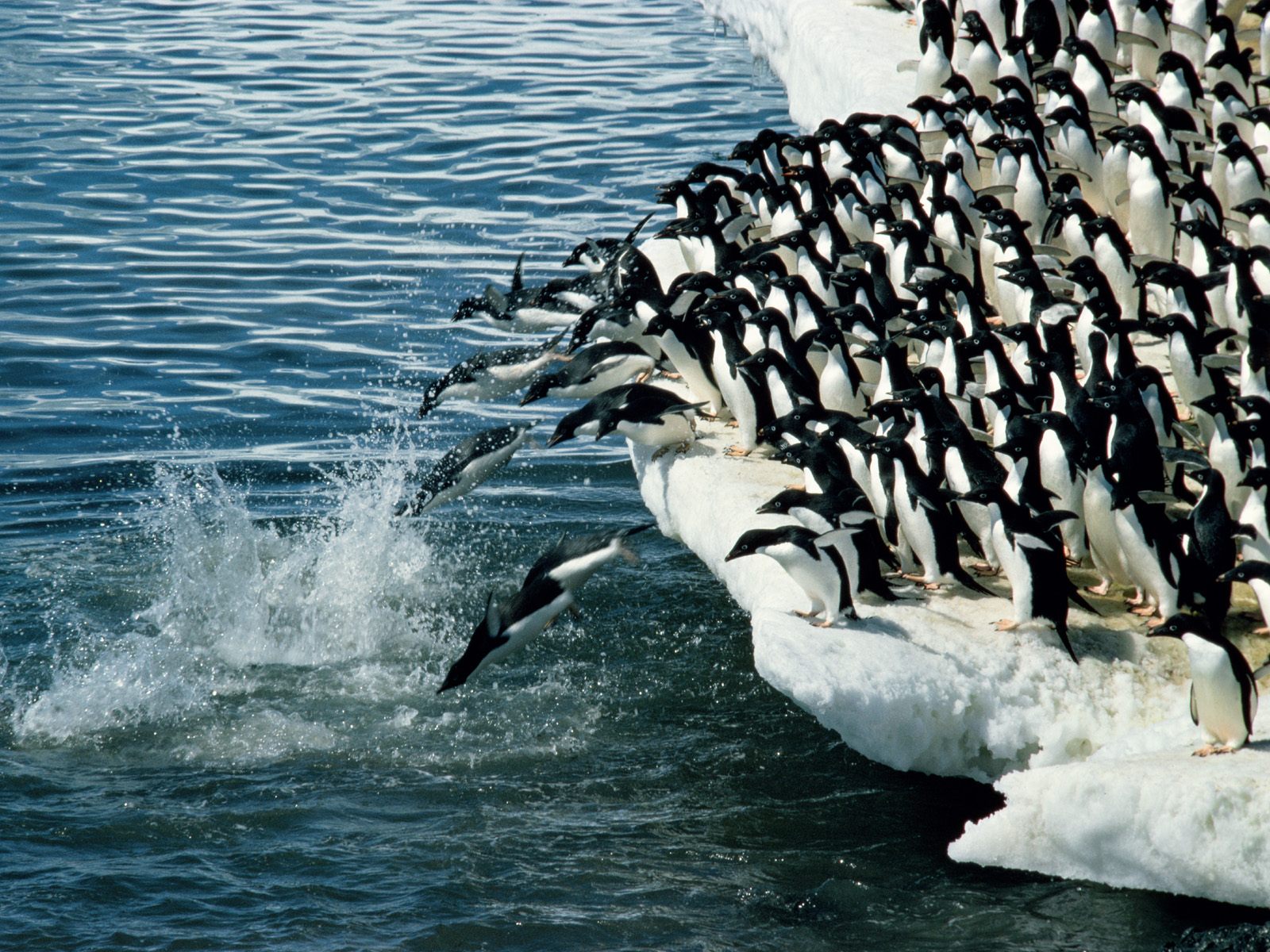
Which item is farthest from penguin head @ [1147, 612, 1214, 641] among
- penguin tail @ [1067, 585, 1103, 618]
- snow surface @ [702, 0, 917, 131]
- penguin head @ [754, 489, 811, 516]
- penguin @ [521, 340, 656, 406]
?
snow surface @ [702, 0, 917, 131]

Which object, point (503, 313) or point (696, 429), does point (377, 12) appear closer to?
point (503, 313)

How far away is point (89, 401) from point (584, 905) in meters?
6.87

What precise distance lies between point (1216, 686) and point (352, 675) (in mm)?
3704

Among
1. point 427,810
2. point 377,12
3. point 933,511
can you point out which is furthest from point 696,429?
point 377,12

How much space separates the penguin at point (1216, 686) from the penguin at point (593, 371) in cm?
389

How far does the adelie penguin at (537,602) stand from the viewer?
241 inches

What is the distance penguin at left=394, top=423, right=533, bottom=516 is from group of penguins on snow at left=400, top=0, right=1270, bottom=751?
19 mm

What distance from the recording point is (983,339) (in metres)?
7.03

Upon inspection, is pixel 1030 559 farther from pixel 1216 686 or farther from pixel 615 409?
pixel 615 409

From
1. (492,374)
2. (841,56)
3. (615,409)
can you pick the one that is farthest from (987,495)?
(841,56)

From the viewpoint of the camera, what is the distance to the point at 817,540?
19.8 ft

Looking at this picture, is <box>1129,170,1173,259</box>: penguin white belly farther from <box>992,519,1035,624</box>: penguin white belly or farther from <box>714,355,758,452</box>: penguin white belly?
<box>992,519,1035,624</box>: penguin white belly

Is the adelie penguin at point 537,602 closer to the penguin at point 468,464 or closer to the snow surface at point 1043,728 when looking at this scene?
the snow surface at point 1043,728

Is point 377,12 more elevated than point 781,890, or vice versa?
point 377,12
